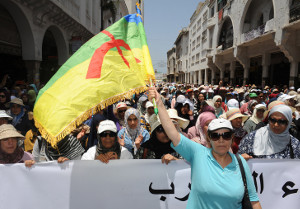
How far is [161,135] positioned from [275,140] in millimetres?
1321

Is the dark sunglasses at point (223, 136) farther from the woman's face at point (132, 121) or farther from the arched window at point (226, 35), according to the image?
the arched window at point (226, 35)

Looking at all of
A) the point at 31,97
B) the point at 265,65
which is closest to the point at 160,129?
the point at 31,97

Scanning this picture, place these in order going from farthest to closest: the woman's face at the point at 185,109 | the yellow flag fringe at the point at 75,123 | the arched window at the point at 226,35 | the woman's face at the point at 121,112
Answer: the arched window at the point at 226,35 < the woman's face at the point at 185,109 < the woman's face at the point at 121,112 < the yellow flag fringe at the point at 75,123

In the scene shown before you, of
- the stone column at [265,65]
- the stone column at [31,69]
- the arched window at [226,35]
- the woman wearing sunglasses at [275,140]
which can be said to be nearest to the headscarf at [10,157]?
the woman wearing sunglasses at [275,140]

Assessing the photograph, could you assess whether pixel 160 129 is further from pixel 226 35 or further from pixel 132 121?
pixel 226 35

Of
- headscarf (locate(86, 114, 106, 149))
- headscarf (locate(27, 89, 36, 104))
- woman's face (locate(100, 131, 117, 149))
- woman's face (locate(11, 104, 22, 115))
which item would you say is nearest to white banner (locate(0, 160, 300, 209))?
woman's face (locate(100, 131, 117, 149))

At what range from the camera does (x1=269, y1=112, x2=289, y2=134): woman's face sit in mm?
2346

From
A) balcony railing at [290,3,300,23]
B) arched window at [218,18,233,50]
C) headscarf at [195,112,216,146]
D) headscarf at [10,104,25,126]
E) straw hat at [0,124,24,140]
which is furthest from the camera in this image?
arched window at [218,18,233,50]

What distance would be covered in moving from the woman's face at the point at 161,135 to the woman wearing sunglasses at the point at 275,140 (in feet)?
2.91

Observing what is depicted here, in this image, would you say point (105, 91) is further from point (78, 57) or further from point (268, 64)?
point (268, 64)

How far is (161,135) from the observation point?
253cm

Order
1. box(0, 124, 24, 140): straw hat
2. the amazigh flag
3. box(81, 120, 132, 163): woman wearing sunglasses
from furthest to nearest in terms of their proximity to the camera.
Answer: box(81, 120, 132, 163): woman wearing sunglasses
box(0, 124, 24, 140): straw hat
the amazigh flag

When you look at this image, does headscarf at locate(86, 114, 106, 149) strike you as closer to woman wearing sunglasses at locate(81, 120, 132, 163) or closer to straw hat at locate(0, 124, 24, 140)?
woman wearing sunglasses at locate(81, 120, 132, 163)

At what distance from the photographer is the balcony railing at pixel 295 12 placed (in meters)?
11.6
